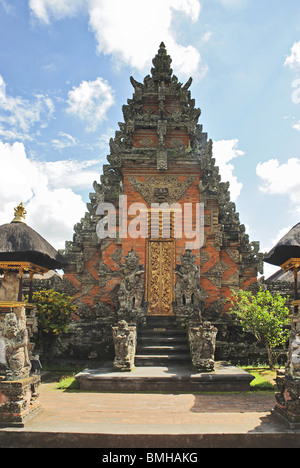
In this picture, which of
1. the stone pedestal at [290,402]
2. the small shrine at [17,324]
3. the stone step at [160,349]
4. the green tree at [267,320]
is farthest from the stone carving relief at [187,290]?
the stone pedestal at [290,402]

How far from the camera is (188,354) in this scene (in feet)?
32.6

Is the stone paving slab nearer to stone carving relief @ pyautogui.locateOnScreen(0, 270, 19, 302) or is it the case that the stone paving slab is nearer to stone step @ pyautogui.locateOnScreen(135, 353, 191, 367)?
stone step @ pyautogui.locateOnScreen(135, 353, 191, 367)

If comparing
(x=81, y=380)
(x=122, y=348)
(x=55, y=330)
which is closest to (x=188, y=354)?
(x=122, y=348)

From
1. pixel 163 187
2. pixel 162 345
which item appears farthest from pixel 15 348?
pixel 163 187

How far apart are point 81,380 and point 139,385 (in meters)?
1.40

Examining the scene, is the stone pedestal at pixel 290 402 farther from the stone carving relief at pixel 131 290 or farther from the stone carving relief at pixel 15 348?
the stone carving relief at pixel 131 290

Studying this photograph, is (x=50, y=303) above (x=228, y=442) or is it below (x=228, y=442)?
above

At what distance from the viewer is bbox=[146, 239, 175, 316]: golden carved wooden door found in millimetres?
11961

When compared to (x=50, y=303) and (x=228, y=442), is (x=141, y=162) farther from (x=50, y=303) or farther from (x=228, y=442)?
(x=228, y=442)

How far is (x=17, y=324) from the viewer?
6.21 meters

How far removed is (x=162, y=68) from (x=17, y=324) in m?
12.9

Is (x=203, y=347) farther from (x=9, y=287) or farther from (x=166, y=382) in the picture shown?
(x=9, y=287)

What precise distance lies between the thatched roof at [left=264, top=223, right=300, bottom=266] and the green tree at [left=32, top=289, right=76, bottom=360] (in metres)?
6.54

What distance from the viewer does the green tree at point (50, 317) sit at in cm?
1068
